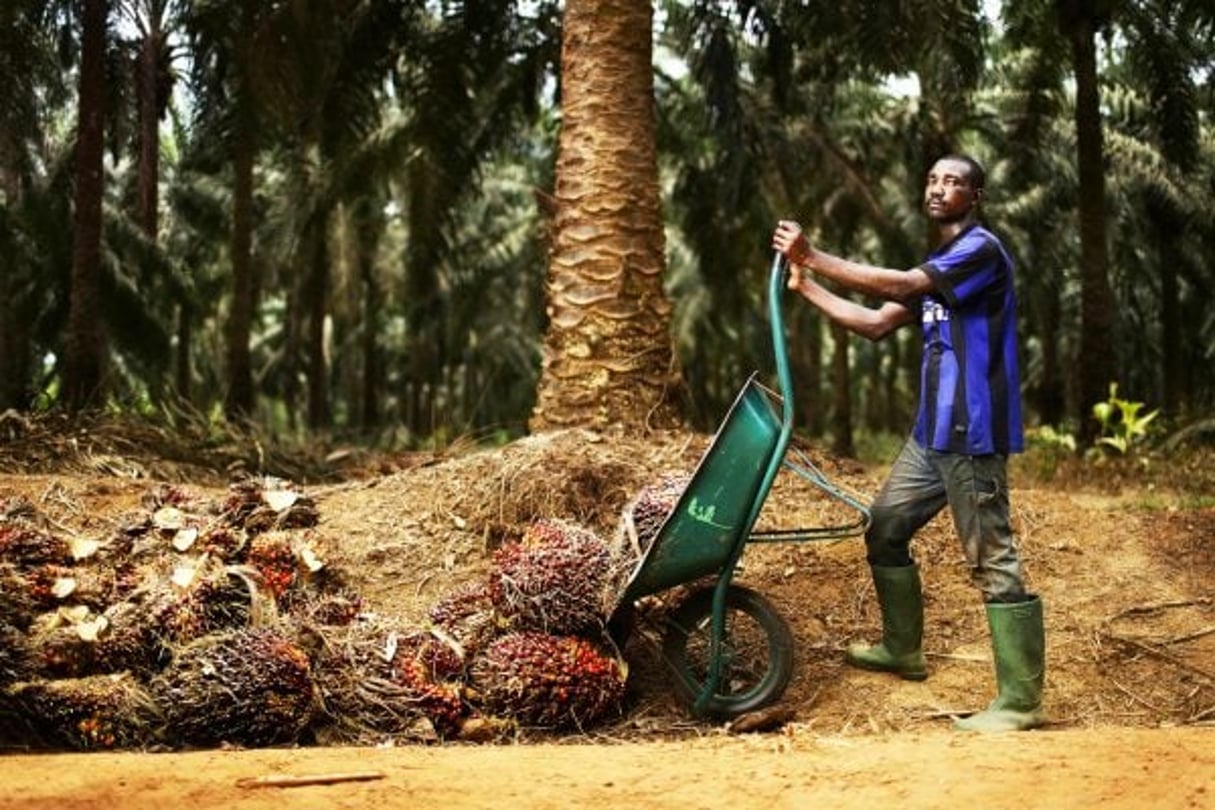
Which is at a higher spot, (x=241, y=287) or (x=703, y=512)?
(x=241, y=287)

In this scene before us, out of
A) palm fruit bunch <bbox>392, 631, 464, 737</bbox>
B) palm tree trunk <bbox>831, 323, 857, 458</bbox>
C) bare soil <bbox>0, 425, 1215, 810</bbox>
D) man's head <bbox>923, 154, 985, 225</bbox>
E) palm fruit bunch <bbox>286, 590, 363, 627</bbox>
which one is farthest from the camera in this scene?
palm tree trunk <bbox>831, 323, 857, 458</bbox>

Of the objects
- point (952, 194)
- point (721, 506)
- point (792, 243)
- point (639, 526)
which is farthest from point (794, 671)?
point (952, 194)

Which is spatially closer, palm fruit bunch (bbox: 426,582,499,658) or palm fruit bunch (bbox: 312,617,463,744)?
palm fruit bunch (bbox: 312,617,463,744)

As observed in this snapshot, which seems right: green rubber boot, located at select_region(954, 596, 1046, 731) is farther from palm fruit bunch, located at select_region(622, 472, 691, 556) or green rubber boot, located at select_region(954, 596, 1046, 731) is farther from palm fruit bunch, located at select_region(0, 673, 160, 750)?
palm fruit bunch, located at select_region(0, 673, 160, 750)

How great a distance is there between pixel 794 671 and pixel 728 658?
552mm

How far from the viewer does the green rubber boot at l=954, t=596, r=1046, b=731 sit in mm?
4598

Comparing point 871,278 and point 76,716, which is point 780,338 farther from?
point 76,716

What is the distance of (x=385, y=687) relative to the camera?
15.4 ft

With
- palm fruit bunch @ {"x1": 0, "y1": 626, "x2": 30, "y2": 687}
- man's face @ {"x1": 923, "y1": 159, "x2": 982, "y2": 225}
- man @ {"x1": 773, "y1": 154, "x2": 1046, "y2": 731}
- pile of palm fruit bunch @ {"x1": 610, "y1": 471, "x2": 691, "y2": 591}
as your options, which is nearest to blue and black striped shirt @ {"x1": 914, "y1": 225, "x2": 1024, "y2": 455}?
man @ {"x1": 773, "y1": 154, "x2": 1046, "y2": 731}

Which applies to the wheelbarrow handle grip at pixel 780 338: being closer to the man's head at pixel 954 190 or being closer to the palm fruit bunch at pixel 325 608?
the man's head at pixel 954 190

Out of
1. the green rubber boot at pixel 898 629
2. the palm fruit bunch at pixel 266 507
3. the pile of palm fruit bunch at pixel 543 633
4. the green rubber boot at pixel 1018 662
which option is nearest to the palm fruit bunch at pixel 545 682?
the pile of palm fruit bunch at pixel 543 633

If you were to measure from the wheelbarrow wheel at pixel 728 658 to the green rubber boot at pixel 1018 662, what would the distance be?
678 mm

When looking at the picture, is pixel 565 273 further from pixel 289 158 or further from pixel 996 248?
pixel 289 158

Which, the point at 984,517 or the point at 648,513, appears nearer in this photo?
the point at 984,517
